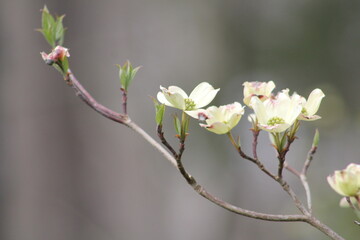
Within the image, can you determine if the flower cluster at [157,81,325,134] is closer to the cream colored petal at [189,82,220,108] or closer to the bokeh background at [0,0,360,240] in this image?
the cream colored petal at [189,82,220,108]

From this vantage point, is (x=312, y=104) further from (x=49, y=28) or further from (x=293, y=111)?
(x=49, y=28)

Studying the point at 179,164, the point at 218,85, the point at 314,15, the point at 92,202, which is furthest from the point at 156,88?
the point at 179,164

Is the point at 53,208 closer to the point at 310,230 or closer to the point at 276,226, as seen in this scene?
the point at 276,226

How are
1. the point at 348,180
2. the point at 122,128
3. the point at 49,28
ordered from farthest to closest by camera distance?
the point at 122,128 → the point at 49,28 → the point at 348,180

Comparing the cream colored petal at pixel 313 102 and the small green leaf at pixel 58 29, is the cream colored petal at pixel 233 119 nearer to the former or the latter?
the cream colored petal at pixel 313 102

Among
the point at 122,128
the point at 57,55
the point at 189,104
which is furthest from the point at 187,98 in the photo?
the point at 122,128

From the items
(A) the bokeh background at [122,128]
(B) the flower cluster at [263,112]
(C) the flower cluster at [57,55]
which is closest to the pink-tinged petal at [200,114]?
(B) the flower cluster at [263,112]
